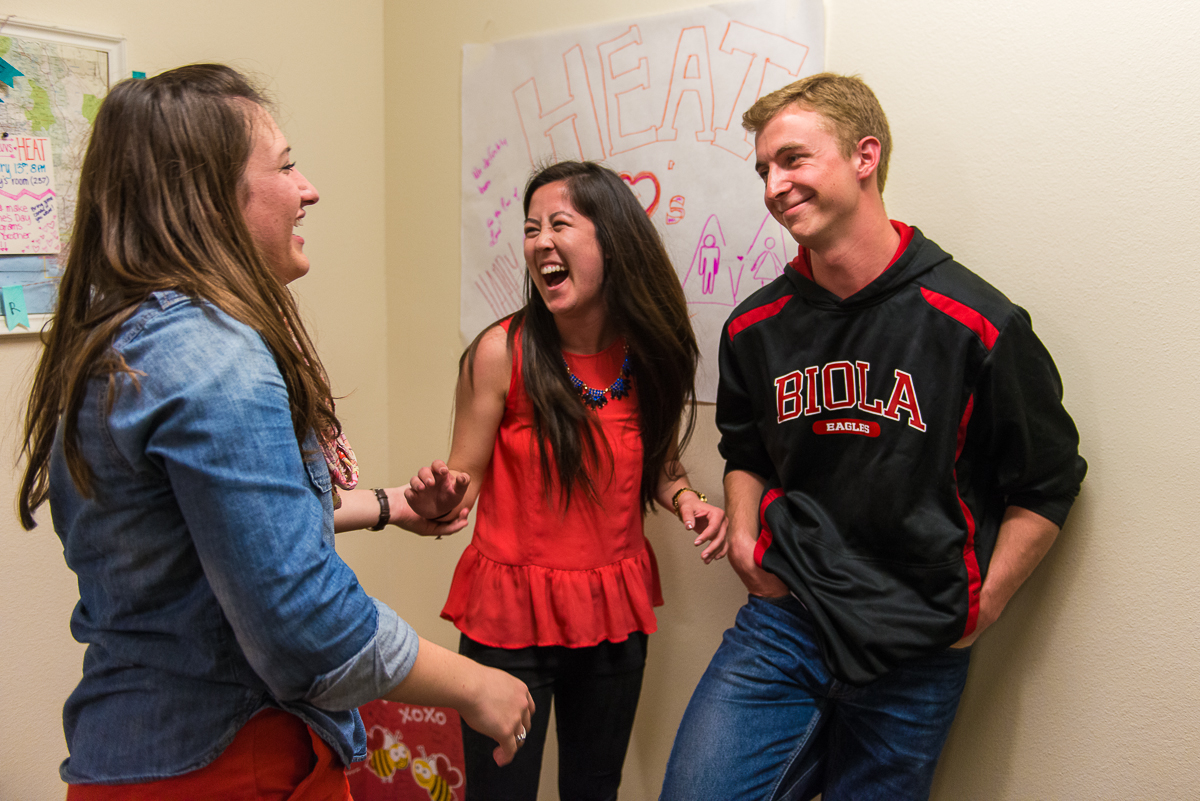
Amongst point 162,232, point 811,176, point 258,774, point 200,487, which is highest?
point 811,176

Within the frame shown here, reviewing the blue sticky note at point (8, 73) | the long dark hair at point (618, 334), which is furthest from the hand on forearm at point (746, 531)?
the blue sticky note at point (8, 73)

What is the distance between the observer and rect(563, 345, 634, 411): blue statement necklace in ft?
5.05

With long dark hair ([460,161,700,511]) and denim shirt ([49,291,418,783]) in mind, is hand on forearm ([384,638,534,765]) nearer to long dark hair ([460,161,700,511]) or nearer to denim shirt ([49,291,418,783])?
denim shirt ([49,291,418,783])

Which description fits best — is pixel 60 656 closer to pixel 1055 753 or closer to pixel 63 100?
pixel 63 100

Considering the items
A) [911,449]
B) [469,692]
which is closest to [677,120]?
[911,449]

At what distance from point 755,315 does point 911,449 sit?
363 mm

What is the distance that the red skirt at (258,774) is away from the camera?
2.70 feet

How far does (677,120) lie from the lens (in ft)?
5.77

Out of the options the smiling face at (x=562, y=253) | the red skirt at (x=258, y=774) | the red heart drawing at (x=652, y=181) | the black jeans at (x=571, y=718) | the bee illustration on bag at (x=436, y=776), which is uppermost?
the red heart drawing at (x=652, y=181)

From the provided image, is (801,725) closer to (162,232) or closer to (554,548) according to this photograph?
(554,548)

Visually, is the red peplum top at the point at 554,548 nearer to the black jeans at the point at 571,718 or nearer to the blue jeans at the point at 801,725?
the black jeans at the point at 571,718

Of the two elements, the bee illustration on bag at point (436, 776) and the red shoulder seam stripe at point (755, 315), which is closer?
the red shoulder seam stripe at point (755, 315)

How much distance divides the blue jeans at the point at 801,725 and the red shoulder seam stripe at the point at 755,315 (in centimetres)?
49

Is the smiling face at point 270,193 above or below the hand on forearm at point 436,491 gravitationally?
above
